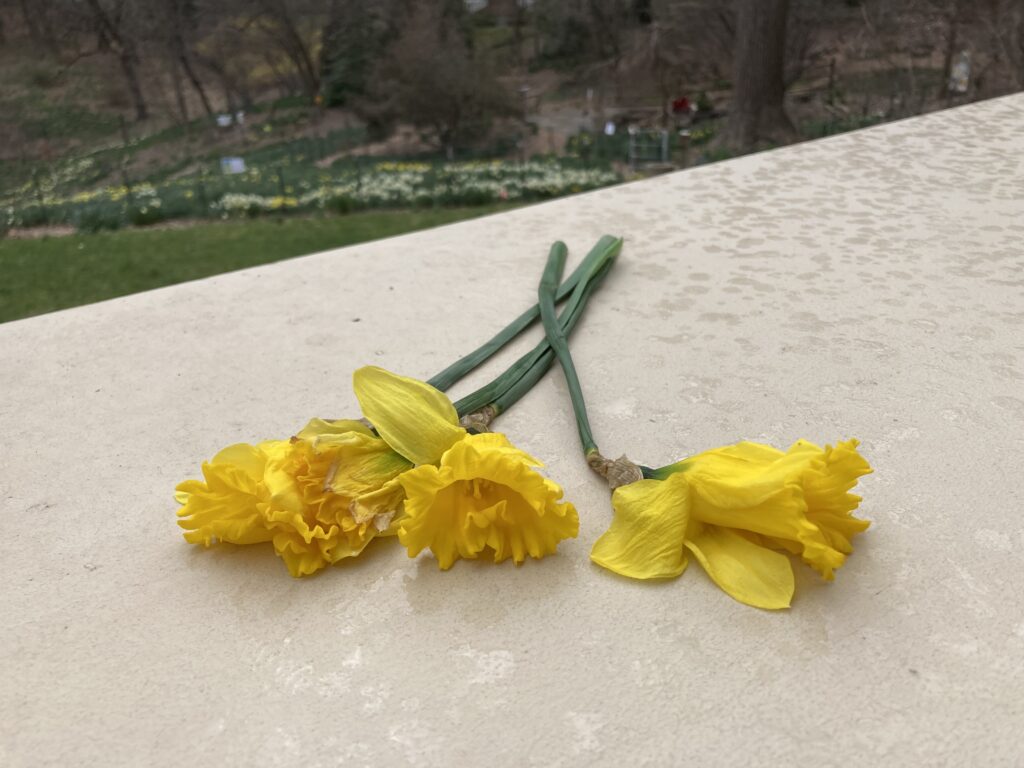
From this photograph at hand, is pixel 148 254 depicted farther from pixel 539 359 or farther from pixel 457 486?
pixel 457 486

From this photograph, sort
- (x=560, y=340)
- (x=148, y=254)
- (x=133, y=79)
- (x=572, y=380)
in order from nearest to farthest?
(x=572, y=380), (x=560, y=340), (x=148, y=254), (x=133, y=79)

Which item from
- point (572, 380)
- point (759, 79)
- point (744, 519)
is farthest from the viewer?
point (759, 79)

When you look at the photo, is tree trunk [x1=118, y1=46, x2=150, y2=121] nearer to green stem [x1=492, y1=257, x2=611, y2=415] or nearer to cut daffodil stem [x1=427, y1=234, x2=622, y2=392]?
cut daffodil stem [x1=427, y1=234, x2=622, y2=392]

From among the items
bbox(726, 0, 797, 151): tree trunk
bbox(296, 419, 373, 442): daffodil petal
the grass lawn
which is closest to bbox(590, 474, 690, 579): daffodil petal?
bbox(296, 419, 373, 442): daffodil petal

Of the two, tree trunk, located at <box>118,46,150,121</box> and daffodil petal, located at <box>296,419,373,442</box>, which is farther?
tree trunk, located at <box>118,46,150,121</box>

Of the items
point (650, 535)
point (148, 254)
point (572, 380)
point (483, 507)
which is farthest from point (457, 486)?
point (148, 254)

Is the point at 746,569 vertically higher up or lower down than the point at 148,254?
higher up
